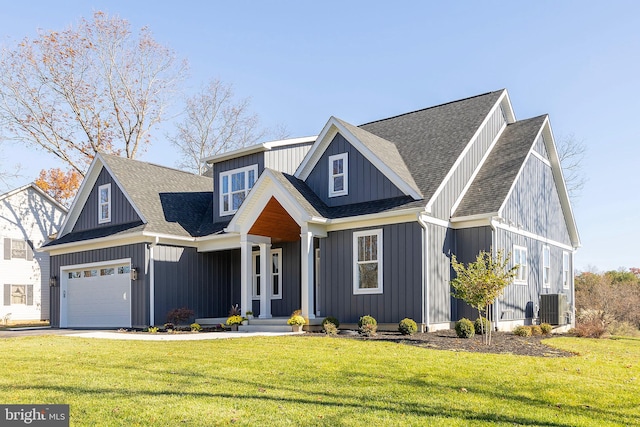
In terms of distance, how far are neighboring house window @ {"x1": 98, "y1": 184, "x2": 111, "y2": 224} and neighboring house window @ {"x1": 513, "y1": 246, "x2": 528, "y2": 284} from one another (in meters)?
14.7

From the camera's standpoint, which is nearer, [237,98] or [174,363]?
[174,363]

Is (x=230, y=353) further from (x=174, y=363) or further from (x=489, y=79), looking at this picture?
(x=489, y=79)

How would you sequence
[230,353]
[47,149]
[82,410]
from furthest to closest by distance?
[47,149] → [230,353] → [82,410]

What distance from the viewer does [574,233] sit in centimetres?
2464

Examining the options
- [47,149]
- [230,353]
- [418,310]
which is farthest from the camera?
[47,149]

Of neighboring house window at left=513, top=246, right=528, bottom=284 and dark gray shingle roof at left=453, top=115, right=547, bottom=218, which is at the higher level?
dark gray shingle roof at left=453, top=115, right=547, bottom=218

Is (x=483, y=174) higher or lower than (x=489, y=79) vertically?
lower

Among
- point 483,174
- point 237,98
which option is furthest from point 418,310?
point 237,98

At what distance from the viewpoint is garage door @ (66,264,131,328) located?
20.8 metres

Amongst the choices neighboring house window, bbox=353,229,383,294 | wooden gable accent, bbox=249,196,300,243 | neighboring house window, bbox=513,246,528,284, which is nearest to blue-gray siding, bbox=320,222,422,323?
neighboring house window, bbox=353,229,383,294

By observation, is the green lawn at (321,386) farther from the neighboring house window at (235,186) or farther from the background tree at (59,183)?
the background tree at (59,183)

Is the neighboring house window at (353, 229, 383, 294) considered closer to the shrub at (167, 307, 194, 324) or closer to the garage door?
the shrub at (167, 307, 194, 324)

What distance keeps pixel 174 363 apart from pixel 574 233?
19.6m

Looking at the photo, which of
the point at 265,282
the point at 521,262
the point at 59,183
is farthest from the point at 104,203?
the point at 59,183
